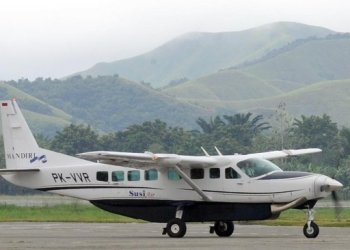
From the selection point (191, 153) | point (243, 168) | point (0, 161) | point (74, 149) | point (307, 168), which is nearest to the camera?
point (243, 168)

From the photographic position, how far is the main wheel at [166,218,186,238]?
35.3 metres

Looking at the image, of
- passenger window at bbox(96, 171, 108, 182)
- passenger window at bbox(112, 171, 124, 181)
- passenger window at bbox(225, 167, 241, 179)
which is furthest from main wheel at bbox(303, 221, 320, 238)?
passenger window at bbox(96, 171, 108, 182)

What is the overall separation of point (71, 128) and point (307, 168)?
49.3 m

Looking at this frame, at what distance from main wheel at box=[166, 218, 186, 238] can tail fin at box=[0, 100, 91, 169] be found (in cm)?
459

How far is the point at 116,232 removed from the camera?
128 feet

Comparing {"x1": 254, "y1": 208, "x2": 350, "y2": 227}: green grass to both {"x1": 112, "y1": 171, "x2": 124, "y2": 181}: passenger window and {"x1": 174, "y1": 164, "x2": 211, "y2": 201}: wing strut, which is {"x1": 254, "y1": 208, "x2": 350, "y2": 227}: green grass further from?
{"x1": 112, "y1": 171, "x2": 124, "y2": 181}: passenger window

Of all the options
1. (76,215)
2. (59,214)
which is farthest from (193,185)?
(59,214)

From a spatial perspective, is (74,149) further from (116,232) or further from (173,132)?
(116,232)

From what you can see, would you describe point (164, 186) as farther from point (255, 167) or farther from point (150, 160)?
point (255, 167)

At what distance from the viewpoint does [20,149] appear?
127 feet

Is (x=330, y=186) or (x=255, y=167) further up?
(x=255, y=167)

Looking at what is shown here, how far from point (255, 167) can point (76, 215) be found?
24926 mm

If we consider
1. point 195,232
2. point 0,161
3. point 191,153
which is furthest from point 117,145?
point 195,232

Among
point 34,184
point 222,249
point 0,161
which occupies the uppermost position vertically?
point 0,161
